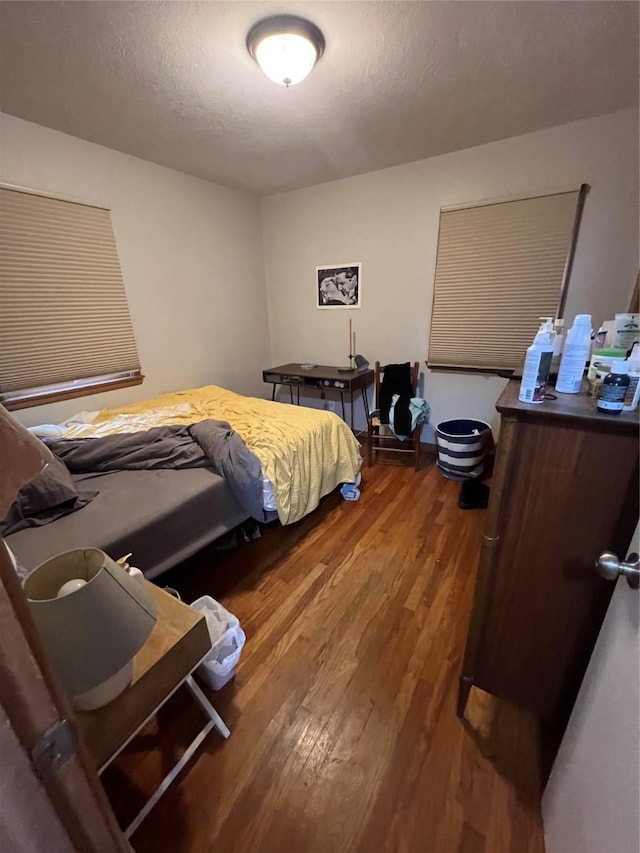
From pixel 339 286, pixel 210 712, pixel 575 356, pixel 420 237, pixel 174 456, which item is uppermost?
pixel 420 237

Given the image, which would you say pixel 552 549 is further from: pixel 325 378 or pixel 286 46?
pixel 325 378

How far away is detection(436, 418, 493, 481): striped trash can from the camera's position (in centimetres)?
263

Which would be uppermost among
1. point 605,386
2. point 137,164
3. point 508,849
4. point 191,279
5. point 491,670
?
point 137,164

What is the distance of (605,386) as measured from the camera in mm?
784

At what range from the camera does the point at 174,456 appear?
72.9 inches

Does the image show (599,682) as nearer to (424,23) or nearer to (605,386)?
(605,386)

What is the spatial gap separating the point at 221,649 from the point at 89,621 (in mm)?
771

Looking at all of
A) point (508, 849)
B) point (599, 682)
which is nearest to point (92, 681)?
point (599, 682)

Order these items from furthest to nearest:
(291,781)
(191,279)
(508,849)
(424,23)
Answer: (191,279) < (424,23) < (291,781) < (508,849)

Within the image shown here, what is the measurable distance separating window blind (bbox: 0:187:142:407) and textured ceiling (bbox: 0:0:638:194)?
517 mm

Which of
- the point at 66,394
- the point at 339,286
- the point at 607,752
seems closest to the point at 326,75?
the point at 339,286

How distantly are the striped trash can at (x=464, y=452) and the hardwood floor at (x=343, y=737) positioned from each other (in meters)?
0.94

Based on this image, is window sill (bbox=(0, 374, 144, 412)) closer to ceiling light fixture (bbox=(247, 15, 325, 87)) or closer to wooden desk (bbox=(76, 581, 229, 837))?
wooden desk (bbox=(76, 581, 229, 837))

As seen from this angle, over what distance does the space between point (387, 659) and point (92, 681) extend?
3.73 feet
